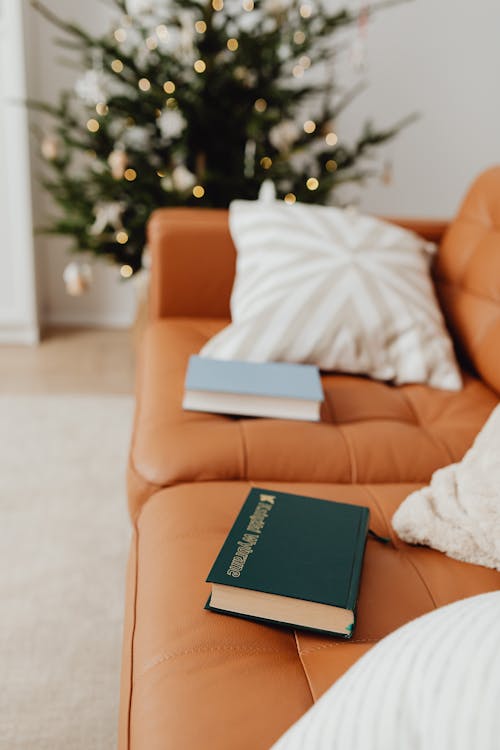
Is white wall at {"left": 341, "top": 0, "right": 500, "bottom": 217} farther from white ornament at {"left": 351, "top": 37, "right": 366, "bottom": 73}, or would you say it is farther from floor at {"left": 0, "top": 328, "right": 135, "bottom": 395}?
floor at {"left": 0, "top": 328, "right": 135, "bottom": 395}

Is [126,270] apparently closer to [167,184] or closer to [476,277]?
[167,184]

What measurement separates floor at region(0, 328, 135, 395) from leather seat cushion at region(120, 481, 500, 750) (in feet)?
4.69

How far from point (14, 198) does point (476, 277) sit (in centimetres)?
170

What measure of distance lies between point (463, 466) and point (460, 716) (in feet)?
1.82

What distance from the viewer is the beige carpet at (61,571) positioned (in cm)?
106

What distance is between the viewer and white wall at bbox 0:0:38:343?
2250 millimetres

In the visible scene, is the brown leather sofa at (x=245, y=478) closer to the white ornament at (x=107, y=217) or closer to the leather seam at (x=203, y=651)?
the leather seam at (x=203, y=651)

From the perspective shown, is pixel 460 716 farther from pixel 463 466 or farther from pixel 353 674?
pixel 463 466

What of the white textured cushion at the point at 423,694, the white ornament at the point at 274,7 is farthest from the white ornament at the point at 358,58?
the white textured cushion at the point at 423,694

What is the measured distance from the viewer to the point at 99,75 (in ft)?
6.80

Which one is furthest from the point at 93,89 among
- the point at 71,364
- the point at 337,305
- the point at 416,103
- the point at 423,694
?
the point at 423,694

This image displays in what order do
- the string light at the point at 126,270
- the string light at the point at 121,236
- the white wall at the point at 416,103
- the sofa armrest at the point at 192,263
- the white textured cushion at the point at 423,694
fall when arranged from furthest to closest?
1. the white wall at the point at 416,103
2. the string light at the point at 126,270
3. the string light at the point at 121,236
4. the sofa armrest at the point at 192,263
5. the white textured cushion at the point at 423,694

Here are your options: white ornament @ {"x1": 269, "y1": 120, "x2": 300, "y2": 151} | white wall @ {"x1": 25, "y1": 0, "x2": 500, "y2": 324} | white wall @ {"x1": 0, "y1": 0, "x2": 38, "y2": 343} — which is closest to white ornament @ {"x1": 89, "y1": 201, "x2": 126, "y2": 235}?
white wall @ {"x1": 0, "y1": 0, "x2": 38, "y2": 343}

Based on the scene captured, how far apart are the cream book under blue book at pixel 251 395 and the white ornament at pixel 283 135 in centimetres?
111
